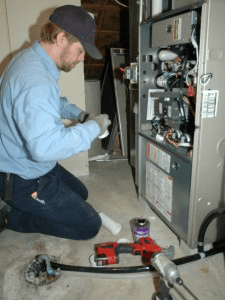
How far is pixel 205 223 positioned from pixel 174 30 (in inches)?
39.0

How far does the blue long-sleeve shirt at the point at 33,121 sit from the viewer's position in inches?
44.8

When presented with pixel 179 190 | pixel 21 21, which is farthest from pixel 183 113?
pixel 21 21

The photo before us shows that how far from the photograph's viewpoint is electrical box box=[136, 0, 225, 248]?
44.7 inches

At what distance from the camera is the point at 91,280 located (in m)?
1.33

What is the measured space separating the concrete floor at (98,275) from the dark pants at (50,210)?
0.23ft

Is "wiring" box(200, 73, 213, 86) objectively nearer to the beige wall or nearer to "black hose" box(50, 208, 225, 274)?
"black hose" box(50, 208, 225, 274)

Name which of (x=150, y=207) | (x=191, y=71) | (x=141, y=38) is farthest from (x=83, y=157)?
(x=191, y=71)

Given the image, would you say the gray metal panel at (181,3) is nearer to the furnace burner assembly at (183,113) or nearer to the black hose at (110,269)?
the furnace burner assembly at (183,113)

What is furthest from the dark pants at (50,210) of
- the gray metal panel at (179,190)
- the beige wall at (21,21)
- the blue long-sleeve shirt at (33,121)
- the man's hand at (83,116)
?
the beige wall at (21,21)

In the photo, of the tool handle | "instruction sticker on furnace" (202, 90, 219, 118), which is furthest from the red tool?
"instruction sticker on furnace" (202, 90, 219, 118)

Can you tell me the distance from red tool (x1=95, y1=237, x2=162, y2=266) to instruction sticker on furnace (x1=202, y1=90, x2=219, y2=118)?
75 cm

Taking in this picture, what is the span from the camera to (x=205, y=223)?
133 cm

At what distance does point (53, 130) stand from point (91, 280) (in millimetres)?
785

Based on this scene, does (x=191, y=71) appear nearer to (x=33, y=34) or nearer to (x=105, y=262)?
(x=105, y=262)
